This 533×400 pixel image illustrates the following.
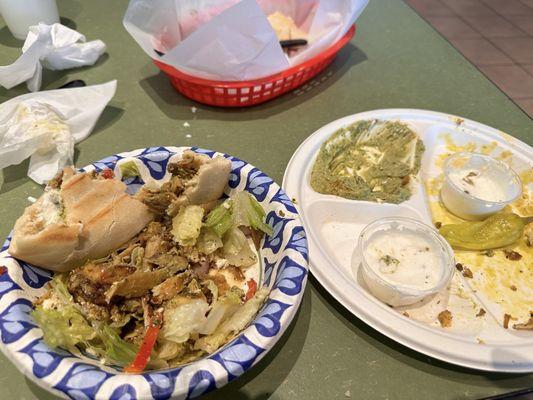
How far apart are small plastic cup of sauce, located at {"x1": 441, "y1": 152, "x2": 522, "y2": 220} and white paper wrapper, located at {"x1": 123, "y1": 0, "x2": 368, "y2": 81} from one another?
766 millimetres

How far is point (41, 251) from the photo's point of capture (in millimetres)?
875

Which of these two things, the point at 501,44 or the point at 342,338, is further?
the point at 501,44

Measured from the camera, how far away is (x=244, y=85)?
1.58 metres

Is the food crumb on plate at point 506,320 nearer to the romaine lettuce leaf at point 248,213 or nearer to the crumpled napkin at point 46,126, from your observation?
the romaine lettuce leaf at point 248,213

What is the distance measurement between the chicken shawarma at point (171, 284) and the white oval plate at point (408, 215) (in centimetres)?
24

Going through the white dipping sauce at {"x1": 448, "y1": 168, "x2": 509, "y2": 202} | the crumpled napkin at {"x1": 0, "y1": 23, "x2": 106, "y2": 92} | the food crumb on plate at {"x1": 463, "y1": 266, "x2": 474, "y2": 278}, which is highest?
the crumpled napkin at {"x1": 0, "y1": 23, "x2": 106, "y2": 92}

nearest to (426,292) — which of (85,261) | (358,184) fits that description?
(358,184)

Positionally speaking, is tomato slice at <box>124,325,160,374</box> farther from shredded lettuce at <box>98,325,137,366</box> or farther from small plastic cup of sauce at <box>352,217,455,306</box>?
small plastic cup of sauce at <box>352,217,455,306</box>

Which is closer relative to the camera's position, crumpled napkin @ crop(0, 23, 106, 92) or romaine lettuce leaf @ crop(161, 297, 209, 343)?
romaine lettuce leaf @ crop(161, 297, 209, 343)

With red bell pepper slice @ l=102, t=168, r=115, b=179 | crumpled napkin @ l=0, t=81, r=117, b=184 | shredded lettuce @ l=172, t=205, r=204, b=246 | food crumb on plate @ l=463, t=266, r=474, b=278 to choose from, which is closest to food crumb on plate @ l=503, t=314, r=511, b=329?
food crumb on plate @ l=463, t=266, r=474, b=278

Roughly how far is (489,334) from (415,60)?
152cm

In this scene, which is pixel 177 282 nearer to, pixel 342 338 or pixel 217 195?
pixel 217 195

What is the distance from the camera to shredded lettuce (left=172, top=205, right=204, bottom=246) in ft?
3.31

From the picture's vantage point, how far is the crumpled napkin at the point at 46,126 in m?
1.37
